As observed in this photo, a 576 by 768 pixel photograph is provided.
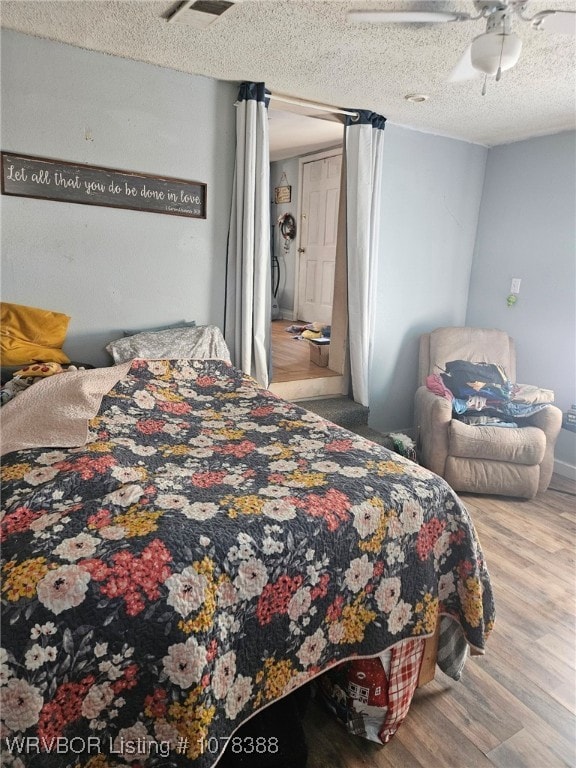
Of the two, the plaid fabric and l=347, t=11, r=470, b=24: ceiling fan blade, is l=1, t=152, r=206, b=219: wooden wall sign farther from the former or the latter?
the plaid fabric

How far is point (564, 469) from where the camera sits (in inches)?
147

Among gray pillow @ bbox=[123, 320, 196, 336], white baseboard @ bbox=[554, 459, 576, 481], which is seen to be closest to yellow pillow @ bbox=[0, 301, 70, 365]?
gray pillow @ bbox=[123, 320, 196, 336]

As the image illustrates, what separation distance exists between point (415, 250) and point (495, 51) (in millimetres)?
2343

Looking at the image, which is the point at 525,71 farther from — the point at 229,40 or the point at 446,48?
the point at 229,40

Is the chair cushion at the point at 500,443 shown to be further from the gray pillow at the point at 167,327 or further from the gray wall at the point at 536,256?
the gray pillow at the point at 167,327

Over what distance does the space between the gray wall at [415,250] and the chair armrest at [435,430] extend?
0.70m

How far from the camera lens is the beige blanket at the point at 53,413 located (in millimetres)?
1773

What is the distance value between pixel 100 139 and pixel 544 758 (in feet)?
10.7

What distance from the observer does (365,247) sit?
11.7 ft

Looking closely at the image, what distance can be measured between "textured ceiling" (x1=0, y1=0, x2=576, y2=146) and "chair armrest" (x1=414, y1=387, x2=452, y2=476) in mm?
1857

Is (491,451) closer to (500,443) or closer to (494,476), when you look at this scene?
(500,443)

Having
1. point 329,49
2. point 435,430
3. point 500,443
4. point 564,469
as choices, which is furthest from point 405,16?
point 564,469

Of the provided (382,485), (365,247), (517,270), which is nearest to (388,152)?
(365,247)

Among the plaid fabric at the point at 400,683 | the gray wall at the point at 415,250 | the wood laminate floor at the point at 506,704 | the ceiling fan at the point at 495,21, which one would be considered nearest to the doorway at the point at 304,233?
the gray wall at the point at 415,250
